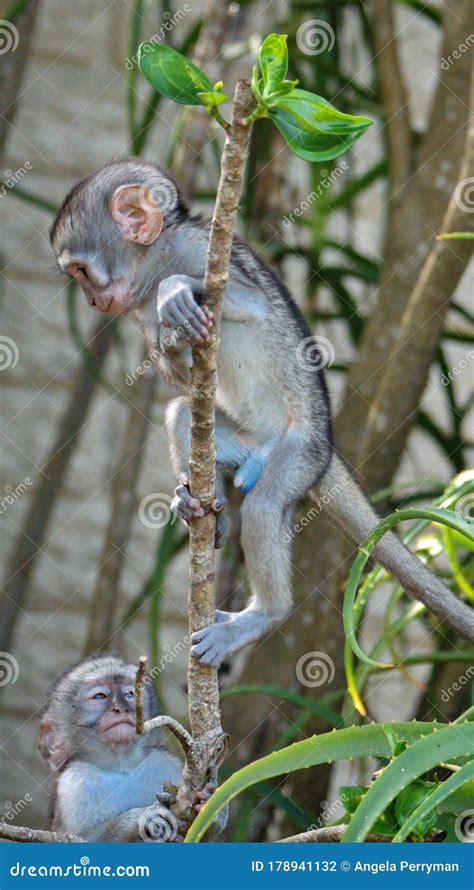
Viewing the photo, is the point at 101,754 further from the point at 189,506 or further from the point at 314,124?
the point at 314,124

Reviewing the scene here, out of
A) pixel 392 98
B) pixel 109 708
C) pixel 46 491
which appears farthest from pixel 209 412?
pixel 46 491

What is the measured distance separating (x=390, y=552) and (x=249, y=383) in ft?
1.35

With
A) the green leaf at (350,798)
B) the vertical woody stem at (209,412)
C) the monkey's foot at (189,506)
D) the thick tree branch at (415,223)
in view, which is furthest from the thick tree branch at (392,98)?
the green leaf at (350,798)

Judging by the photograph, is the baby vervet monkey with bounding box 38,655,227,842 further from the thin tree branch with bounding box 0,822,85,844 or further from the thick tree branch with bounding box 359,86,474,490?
the thick tree branch with bounding box 359,86,474,490

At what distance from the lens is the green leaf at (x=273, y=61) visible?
1.46 metres

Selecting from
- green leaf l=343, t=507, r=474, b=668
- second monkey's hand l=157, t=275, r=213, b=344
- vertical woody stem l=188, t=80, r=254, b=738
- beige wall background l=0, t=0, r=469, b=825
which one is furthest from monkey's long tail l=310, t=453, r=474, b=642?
beige wall background l=0, t=0, r=469, b=825

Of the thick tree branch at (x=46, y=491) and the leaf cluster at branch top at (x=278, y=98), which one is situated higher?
the leaf cluster at branch top at (x=278, y=98)

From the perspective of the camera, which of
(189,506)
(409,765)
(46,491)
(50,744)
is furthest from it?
(46,491)

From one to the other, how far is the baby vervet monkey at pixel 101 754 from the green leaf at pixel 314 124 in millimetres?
1153

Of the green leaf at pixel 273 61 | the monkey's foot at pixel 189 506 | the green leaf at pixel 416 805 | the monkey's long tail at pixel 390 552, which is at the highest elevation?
the green leaf at pixel 273 61

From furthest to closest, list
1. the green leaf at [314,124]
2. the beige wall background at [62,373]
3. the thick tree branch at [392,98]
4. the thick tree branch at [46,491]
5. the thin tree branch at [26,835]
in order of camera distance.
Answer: the beige wall background at [62,373] → the thick tree branch at [46,491] → the thick tree branch at [392,98] → the thin tree branch at [26,835] → the green leaf at [314,124]

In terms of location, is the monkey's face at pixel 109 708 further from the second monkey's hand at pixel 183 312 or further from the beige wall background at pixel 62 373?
the beige wall background at pixel 62 373

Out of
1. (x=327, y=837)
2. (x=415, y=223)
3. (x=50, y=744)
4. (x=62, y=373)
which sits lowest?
(x=50, y=744)

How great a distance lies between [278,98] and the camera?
4.79 feet
